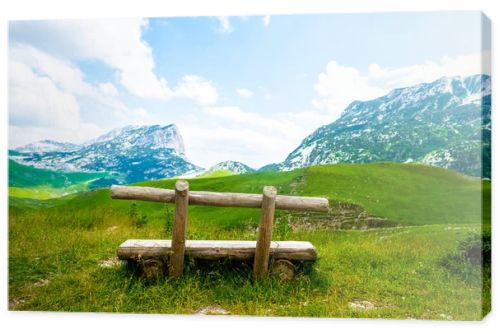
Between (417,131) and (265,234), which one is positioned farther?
(417,131)

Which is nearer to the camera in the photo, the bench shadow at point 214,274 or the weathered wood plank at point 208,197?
the weathered wood plank at point 208,197

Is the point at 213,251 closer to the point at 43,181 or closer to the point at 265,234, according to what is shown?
the point at 265,234

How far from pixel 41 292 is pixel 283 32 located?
5796 mm

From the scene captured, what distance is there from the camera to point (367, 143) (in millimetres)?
9875

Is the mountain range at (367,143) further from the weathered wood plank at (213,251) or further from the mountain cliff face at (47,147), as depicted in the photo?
the weathered wood plank at (213,251)

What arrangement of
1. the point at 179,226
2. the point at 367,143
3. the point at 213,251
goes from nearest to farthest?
the point at 179,226
the point at 213,251
the point at 367,143

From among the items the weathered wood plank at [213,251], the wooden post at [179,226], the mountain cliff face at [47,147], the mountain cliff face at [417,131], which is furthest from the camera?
the mountain cliff face at [47,147]

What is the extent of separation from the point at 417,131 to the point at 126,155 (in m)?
5.17

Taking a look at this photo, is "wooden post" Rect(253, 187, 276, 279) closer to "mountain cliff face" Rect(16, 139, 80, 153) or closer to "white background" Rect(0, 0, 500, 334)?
"white background" Rect(0, 0, 500, 334)

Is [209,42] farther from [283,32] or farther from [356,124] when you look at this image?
[356,124]

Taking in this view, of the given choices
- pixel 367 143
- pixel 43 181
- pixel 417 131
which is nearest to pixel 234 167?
pixel 367 143

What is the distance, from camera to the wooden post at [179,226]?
25.9 ft

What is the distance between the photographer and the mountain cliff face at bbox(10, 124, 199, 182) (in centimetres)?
985

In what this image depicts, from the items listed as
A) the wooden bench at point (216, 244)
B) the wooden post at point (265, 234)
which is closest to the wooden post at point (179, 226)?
the wooden bench at point (216, 244)
